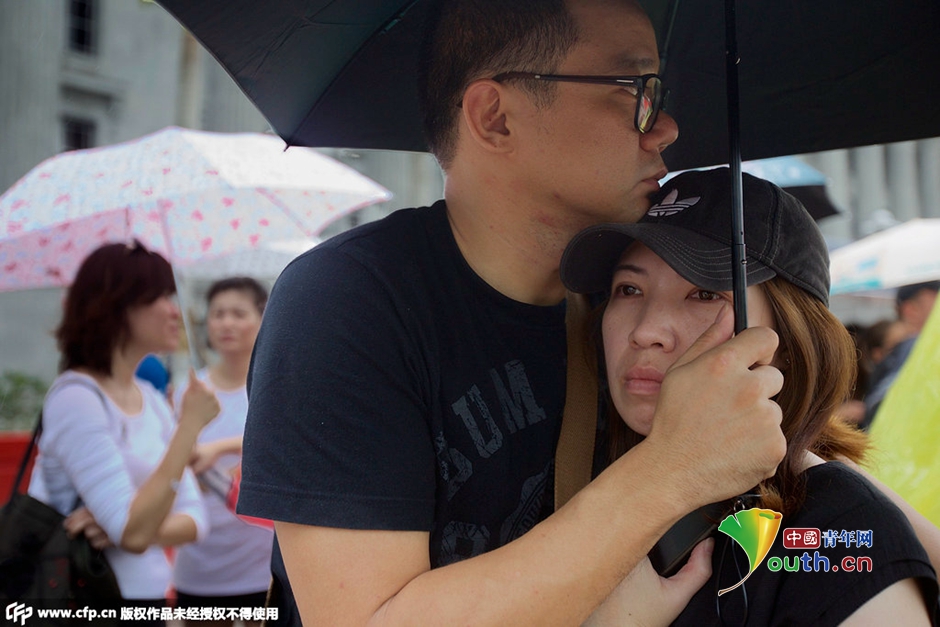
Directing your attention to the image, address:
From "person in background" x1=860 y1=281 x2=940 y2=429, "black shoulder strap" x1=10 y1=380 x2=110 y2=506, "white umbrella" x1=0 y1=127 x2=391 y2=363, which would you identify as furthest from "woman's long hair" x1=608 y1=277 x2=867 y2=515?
A: "person in background" x1=860 y1=281 x2=940 y2=429

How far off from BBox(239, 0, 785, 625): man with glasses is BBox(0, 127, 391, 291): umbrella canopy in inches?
80.2

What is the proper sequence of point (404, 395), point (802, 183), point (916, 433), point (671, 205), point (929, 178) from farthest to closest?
point (929, 178) → point (802, 183) → point (916, 433) → point (671, 205) → point (404, 395)

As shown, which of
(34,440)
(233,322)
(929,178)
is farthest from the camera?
(929,178)

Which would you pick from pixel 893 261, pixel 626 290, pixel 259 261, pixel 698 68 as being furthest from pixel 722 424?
pixel 893 261

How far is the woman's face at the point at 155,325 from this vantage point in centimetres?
342

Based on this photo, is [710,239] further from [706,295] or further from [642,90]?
[642,90]

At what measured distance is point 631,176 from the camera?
1.70m

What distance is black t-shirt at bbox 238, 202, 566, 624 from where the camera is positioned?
1.30 meters

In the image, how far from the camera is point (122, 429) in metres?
3.14

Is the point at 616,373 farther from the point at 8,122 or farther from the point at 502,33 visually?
the point at 8,122

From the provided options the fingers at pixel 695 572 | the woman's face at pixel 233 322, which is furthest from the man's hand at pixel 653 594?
the woman's face at pixel 233 322

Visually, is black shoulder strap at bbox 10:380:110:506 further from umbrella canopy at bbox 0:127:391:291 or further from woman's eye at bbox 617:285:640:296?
woman's eye at bbox 617:285:640:296

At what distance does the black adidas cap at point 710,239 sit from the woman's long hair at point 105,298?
225 centimetres

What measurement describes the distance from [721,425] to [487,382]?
20.4 inches
